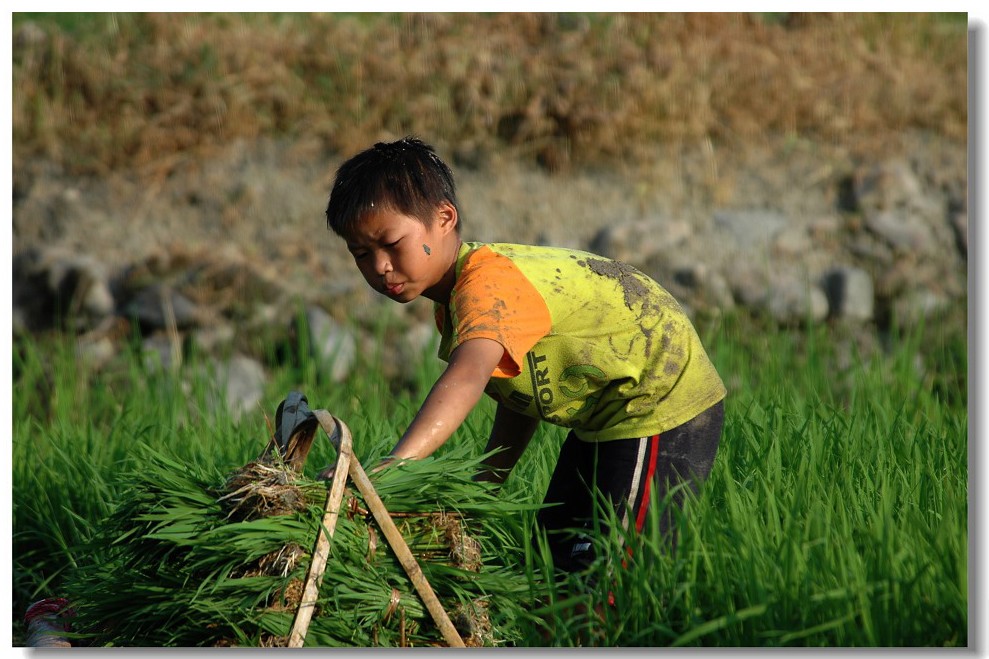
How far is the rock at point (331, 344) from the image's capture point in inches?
171

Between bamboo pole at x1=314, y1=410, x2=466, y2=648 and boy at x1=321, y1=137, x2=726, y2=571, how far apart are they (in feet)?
0.91

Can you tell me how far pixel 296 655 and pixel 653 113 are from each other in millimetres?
4093

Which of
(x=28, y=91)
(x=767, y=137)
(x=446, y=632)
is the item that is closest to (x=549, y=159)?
(x=767, y=137)

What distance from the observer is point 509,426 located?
2656 mm

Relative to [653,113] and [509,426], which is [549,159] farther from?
[509,426]

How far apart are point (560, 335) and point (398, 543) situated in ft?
2.00

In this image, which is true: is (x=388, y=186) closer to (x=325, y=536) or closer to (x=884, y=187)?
(x=325, y=536)

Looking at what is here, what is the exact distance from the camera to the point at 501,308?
2117 millimetres

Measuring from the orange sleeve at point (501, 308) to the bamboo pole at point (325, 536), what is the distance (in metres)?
0.35

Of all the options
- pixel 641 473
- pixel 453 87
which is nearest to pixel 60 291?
pixel 453 87

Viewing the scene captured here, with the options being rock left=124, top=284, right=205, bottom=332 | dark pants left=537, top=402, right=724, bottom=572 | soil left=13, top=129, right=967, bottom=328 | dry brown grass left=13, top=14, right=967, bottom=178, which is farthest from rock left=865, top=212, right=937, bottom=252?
rock left=124, top=284, right=205, bottom=332

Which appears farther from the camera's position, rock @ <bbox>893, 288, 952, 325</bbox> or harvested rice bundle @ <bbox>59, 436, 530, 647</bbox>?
rock @ <bbox>893, 288, 952, 325</bbox>

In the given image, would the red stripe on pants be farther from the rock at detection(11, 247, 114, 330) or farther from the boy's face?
the rock at detection(11, 247, 114, 330)

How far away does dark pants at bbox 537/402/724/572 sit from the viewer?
237 centimetres
